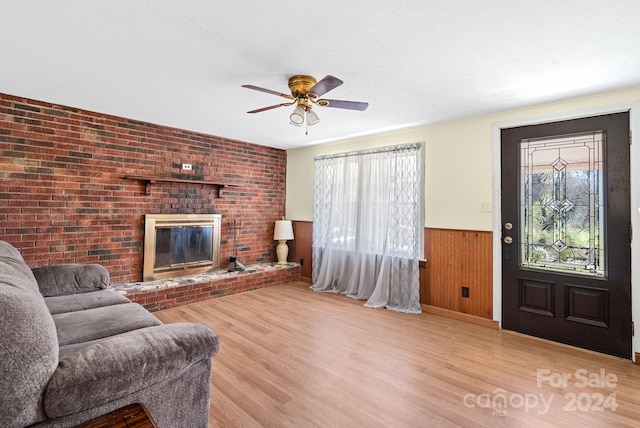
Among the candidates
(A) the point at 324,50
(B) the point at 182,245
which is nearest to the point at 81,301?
(B) the point at 182,245

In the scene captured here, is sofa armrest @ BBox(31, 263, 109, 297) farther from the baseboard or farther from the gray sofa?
the baseboard

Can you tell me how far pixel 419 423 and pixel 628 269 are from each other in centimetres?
231

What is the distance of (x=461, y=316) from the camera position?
340 centimetres

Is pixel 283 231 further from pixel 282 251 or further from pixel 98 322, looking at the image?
pixel 98 322

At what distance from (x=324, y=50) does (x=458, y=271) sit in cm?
277

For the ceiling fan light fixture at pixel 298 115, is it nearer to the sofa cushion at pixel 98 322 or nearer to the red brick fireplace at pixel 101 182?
the sofa cushion at pixel 98 322

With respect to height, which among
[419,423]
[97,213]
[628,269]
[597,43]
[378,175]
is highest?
[597,43]

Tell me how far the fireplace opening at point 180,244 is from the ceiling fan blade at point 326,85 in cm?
277

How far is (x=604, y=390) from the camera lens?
2100mm

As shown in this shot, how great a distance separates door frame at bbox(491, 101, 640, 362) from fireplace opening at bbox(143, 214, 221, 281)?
3.66m

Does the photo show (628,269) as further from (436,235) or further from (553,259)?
(436,235)

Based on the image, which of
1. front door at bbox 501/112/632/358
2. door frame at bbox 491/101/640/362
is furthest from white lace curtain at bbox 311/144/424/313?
front door at bbox 501/112/632/358

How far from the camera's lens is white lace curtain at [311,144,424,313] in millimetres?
3762

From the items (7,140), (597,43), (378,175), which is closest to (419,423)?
(597,43)
